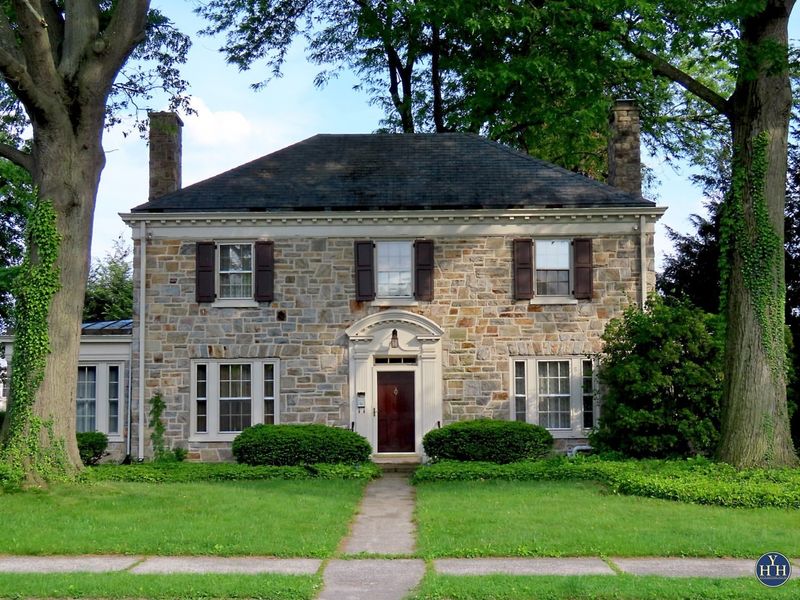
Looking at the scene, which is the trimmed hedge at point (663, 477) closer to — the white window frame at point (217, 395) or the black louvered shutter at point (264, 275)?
the white window frame at point (217, 395)

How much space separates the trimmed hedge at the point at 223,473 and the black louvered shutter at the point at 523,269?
557cm

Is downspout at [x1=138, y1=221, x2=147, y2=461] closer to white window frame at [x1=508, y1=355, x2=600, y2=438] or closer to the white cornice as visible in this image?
the white cornice

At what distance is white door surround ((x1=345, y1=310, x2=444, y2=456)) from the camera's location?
20.6m

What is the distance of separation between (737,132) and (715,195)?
12.9 meters

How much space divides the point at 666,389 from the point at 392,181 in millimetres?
7814

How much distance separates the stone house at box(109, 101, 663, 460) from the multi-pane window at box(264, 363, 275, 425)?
3 cm

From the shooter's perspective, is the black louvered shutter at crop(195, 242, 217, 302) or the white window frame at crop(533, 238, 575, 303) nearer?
the black louvered shutter at crop(195, 242, 217, 302)

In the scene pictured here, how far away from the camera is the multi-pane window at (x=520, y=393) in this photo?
2075cm

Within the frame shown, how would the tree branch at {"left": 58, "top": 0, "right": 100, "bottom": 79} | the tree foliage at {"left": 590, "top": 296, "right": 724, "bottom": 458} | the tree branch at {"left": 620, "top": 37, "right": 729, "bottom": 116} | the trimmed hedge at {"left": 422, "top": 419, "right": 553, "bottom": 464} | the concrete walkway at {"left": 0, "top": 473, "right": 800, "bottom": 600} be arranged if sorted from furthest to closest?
the trimmed hedge at {"left": 422, "top": 419, "right": 553, "bottom": 464} → the tree foliage at {"left": 590, "top": 296, "right": 724, "bottom": 458} → the tree branch at {"left": 620, "top": 37, "right": 729, "bottom": 116} → the tree branch at {"left": 58, "top": 0, "right": 100, "bottom": 79} → the concrete walkway at {"left": 0, "top": 473, "right": 800, "bottom": 600}

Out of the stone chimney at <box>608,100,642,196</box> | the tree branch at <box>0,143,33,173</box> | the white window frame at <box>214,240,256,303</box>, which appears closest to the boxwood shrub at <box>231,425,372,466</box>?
the white window frame at <box>214,240,256,303</box>

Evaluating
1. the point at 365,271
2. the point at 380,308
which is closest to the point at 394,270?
the point at 365,271

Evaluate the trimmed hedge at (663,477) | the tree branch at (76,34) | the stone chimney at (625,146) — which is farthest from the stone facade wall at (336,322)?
the tree branch at (76,34)

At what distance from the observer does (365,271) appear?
20.8 meters

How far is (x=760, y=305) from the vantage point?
52.2 ft
